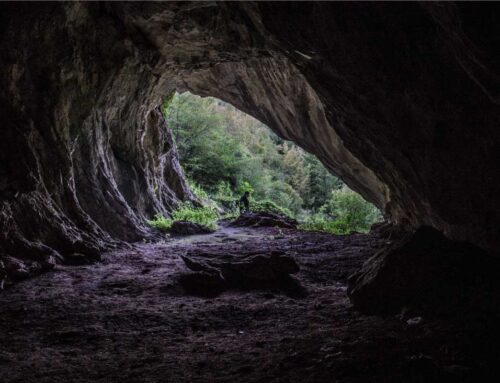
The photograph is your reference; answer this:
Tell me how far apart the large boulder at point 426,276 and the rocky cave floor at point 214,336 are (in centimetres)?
24

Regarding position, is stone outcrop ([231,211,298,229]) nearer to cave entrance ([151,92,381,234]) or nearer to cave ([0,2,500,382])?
cave entrance ([151,92,381,234])

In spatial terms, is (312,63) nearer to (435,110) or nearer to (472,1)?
(435,110)

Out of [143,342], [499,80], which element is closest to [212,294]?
[143,342]

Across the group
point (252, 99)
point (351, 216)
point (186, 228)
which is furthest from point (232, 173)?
point (186, 228)

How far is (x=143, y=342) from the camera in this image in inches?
183

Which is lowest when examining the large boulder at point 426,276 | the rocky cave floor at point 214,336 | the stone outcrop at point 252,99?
the rocky cave floor at point 214,336

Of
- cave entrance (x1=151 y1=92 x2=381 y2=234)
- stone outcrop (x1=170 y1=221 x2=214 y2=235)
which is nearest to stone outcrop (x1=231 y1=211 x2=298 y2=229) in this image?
stone outcrop (x1=170 y1=221 x2=214 y2=235)

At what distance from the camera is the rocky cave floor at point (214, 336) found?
3.37 meters

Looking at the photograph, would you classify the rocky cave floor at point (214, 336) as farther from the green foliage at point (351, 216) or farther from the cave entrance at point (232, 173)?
the cave entrance at point (232, 173)

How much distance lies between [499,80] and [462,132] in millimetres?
1242

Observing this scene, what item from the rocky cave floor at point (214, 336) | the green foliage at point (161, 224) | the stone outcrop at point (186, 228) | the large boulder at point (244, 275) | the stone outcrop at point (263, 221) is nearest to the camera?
the rocky cave floor at point (214, 336)

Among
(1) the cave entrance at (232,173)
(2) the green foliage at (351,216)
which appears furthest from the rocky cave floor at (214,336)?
(1) the cave entrance at (232,173)

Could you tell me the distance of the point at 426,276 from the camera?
4566mm

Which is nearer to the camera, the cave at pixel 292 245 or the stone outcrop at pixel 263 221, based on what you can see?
the cave at pixel 292 245
